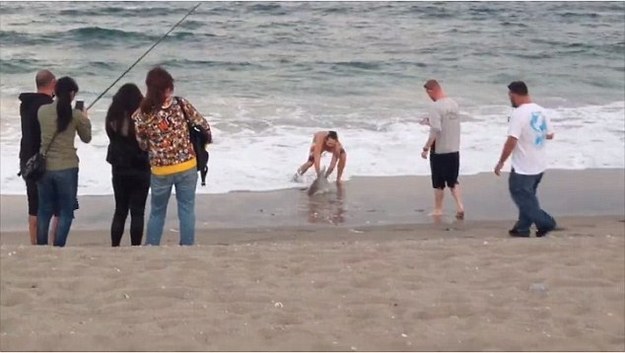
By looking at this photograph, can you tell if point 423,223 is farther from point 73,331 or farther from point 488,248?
point 73,331

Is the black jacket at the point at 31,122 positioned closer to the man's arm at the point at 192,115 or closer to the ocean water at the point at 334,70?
the man's arm at the point at 192,115

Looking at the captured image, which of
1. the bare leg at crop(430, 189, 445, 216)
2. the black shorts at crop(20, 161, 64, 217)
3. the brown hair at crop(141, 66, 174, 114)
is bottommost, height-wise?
the bare leg at crop(430, 189, 445, 216)

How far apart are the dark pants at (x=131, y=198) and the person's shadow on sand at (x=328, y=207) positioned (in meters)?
2.99

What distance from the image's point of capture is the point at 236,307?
5355mm

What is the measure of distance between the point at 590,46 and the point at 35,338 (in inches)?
933

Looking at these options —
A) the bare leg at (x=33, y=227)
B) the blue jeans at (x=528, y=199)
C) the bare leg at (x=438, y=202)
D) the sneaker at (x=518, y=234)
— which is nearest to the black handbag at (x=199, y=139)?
the bare leg at (x=33, y=227)

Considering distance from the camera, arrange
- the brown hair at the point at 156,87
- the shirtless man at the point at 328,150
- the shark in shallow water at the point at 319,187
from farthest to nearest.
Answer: the shirtless man at the point at 328,150
the shark in shallow water at the point at 319,187
the brown hair at the point at 156,87

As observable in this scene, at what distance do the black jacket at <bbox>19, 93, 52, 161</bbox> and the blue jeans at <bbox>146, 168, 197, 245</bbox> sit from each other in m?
0.94

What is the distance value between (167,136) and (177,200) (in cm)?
60

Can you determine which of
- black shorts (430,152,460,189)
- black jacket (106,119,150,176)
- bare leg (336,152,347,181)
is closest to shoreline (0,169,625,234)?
bare leg (336,152,347,181)

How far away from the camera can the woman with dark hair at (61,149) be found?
6.73m

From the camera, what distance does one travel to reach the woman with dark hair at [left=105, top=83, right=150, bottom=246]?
6734mm

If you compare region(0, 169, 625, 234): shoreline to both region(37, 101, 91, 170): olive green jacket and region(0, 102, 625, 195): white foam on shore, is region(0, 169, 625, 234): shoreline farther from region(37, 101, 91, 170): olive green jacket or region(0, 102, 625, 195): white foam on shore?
region(37, 101, 91, 170): olive green jacket

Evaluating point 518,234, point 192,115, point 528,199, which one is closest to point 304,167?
point 518,234
